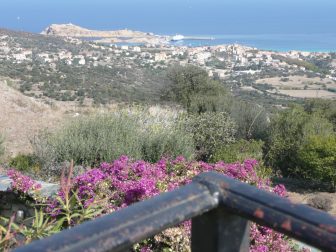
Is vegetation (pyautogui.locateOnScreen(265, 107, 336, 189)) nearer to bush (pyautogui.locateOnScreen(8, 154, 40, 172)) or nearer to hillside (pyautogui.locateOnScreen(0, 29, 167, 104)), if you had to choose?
bush (pyautogui.locateOnScreen(8, 154, 40, 172))

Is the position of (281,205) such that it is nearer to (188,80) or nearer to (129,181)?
(129,181)

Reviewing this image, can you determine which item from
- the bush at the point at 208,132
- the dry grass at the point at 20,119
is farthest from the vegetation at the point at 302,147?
the dry grass at the point at 20,119

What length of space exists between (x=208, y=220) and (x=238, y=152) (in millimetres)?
11087

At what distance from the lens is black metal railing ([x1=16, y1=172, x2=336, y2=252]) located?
0.92 meters

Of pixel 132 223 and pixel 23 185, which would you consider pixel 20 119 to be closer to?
pixel 23 185

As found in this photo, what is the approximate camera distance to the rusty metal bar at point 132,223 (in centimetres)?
89

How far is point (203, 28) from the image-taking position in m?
162

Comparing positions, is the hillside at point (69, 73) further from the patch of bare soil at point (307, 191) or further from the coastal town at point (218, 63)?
the patch of bare soil at point (307, 191)

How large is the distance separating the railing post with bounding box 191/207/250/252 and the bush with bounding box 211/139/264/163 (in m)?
9.71

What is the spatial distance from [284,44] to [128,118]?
122 meters

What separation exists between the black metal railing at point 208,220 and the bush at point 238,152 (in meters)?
9.71

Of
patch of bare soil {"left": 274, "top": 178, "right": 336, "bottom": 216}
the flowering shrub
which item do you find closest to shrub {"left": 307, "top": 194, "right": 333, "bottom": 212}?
patch of bare soil {"left": 274, "top": 178, "right": 336, "bottom": 216}

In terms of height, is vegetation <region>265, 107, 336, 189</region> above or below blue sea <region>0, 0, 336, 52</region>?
above

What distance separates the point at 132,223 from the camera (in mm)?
978
